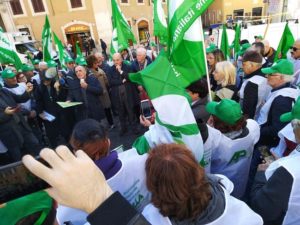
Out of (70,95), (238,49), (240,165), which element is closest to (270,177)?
(240,165)

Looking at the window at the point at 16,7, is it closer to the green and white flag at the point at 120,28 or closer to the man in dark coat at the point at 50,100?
the green and white flag at the point at 120,28

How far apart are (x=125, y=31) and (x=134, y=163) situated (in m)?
4.34

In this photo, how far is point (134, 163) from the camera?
1643mm

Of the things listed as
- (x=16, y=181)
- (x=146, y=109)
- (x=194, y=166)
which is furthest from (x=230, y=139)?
(x=16, y=181)

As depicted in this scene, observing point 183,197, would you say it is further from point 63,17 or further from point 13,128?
point 63,17

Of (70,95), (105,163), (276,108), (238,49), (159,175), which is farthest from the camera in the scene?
(238,49)

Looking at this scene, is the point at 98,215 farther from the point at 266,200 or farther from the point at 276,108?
the point at 276,108

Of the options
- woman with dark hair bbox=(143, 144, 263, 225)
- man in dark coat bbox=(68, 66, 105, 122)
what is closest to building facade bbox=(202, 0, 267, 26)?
man in dark coat bbox=(68, 66, 105, 122)

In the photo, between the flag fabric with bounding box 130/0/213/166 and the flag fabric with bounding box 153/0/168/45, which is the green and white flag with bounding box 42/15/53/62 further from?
the flag fabric with bounding box 130/0/213/166

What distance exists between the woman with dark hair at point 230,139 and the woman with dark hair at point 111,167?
23.1 inches

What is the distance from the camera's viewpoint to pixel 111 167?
1.54 meters

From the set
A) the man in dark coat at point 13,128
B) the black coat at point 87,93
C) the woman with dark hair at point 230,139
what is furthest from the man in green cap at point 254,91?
the man in dark coat at point 13,128

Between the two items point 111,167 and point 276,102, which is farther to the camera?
point 276,102

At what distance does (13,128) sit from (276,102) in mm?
3528
